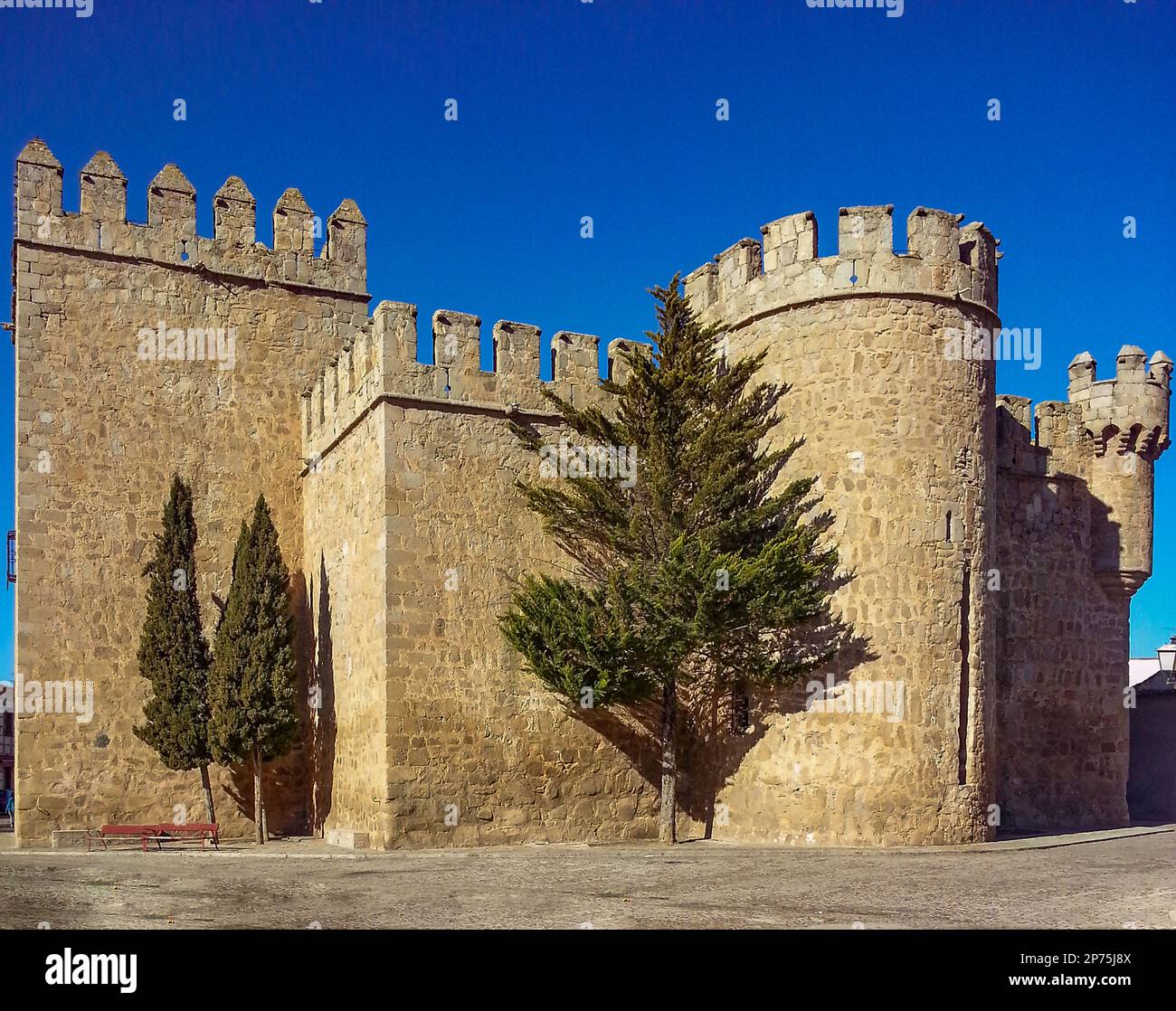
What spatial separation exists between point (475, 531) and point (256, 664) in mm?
3094

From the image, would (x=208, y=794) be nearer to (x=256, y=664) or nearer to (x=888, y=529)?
(x=256, y=664)

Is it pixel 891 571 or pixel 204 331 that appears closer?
pixel 891 571

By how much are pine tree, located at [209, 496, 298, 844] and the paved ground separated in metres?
1.45

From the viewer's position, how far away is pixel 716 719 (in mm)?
16547

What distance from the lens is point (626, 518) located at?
52.4ft

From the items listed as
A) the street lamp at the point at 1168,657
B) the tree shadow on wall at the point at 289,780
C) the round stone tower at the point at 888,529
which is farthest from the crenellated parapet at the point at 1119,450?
the tree shadow on wall at the point at 289,780

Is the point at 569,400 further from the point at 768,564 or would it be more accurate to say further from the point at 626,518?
the point at 768,564

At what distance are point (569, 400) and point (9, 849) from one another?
8710mm

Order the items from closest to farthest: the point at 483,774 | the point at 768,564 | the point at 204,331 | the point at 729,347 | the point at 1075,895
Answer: the point at 1075,895 < the point at 768,564 < the point at 483,774 < the point at 729,347 < the point at 204,331

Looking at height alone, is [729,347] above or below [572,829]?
above

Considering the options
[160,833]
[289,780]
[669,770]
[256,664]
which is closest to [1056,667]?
[669,770]

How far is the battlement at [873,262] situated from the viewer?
1570cm

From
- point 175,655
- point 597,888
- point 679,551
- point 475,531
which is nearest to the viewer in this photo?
point 597,888

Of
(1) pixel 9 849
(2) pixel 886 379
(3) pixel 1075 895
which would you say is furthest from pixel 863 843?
(1) pixel 9 849
